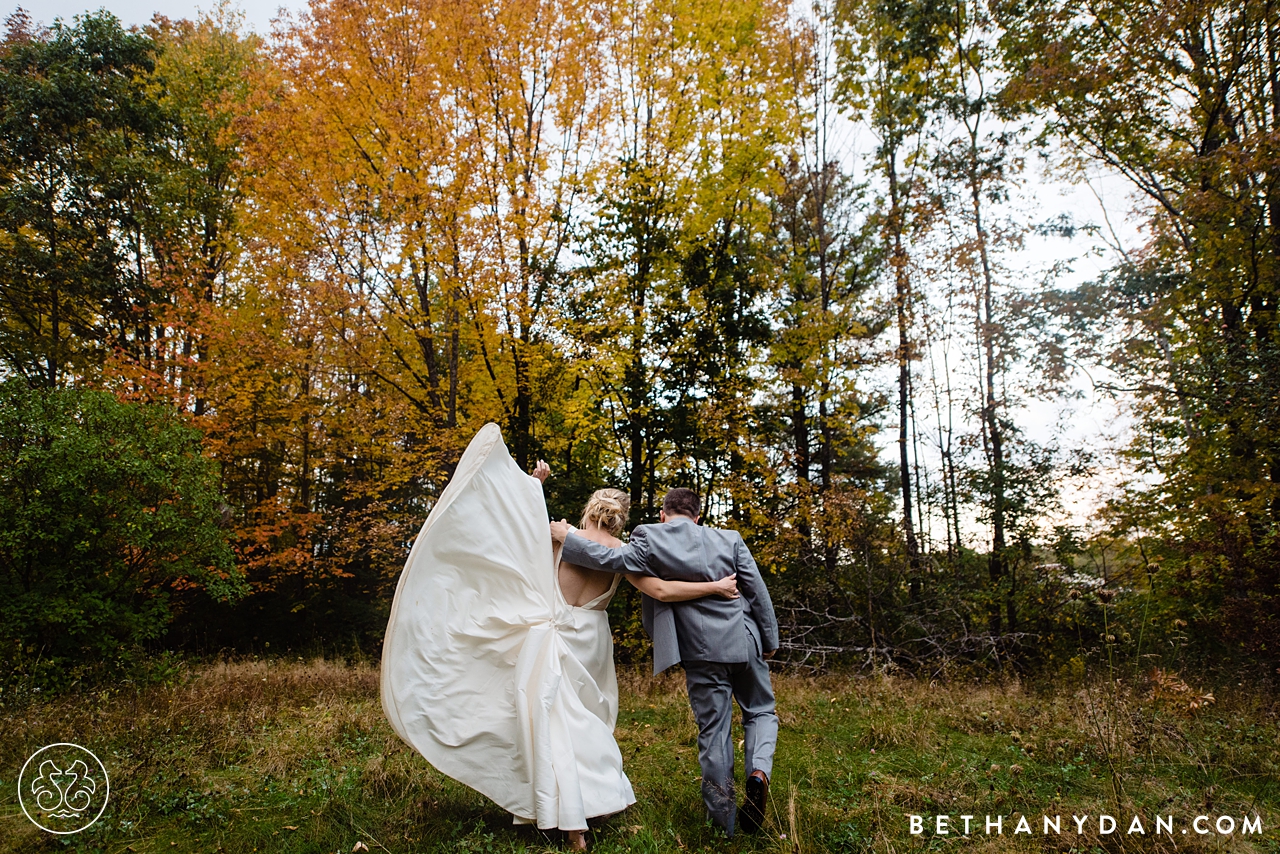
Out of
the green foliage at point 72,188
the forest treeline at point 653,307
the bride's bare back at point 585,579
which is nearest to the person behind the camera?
the bride's bare back at point 585,579

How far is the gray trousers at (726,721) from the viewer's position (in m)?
3.61

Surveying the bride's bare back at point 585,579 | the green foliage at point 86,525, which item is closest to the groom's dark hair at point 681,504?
the bride's bare back at point 585,579

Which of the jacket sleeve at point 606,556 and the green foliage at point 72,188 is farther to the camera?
→ the green foliage at point 72,188

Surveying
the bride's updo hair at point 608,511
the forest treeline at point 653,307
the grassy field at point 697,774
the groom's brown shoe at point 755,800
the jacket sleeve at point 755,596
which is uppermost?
the forest treeline at point 653,307

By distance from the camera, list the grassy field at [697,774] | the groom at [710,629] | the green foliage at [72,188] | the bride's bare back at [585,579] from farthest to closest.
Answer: the green foliage at [72,188]
the bride's bare back at [585,579]
the groom at [710,629]
the grassy field at [697,774]

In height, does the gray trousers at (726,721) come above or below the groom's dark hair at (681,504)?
below

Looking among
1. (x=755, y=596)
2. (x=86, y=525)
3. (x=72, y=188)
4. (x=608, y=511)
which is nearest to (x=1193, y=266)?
(x=755, y=596)

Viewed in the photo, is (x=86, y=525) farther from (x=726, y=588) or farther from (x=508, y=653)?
(x=726, y=588)

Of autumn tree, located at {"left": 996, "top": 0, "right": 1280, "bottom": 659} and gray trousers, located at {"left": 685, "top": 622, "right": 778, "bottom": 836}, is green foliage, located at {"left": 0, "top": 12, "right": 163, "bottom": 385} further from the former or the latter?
autumn tree, located at {"left": 996, "top": 0, "right": 1280, "bottom": 659}

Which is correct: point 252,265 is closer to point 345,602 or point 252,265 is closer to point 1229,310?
point 345,602

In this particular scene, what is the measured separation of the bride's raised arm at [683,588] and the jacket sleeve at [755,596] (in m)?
0.17
